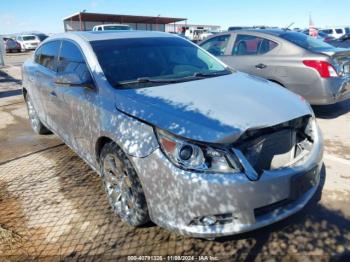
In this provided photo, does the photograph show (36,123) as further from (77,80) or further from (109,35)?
(77,80)

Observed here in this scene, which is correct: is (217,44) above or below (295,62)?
above

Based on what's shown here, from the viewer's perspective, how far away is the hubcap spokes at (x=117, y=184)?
113 inches

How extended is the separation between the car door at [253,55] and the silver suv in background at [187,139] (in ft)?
7.82

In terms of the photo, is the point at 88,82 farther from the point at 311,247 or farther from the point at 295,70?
the point at 295,70

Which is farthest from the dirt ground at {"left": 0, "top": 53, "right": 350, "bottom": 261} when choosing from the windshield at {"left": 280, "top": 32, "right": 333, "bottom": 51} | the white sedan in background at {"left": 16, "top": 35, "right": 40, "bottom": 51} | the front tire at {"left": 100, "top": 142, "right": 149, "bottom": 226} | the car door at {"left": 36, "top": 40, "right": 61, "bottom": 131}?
the white sedan in background at {"left": 16, "top": 35, "right": 40, "bottom": 51}

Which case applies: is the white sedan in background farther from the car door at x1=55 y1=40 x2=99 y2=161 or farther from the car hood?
the car hood

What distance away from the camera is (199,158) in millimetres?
2361

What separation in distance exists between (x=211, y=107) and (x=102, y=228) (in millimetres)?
1464

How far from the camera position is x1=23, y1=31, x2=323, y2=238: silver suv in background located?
2.35 metres

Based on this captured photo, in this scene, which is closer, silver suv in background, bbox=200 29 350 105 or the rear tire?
silver suv in background, bbox=200 29 350 105

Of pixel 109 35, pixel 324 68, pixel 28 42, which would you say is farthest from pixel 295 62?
pixel 28 42

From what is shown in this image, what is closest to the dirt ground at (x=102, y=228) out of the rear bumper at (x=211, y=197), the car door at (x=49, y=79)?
the rear bumper at (x=211, y=197)

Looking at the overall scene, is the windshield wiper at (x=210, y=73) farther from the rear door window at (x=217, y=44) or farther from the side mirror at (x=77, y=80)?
the rear door window at (x=217, y=44)

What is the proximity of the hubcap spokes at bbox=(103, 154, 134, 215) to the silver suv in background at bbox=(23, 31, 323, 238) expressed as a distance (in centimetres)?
1
